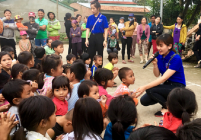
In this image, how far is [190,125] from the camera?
1.06 meters

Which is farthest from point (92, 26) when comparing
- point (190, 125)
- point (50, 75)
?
point (190, 125)

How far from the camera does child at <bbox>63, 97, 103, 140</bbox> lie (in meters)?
1.45

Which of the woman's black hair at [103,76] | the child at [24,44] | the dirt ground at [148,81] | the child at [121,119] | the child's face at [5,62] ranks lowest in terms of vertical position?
the dirt ground at [148,81]

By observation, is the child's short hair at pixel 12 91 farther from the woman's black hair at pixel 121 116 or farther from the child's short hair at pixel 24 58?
the child's short hair at pixel 24 58

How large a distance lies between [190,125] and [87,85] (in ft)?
4.63

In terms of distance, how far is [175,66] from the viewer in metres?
2.78

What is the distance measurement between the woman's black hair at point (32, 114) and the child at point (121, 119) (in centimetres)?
55

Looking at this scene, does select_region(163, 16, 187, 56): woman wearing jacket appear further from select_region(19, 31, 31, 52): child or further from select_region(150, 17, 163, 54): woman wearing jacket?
select_region(19, 31, 31, 52): child

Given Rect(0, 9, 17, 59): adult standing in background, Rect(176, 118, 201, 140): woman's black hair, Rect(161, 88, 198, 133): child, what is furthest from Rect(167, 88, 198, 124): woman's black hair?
Rect(0, 9, 17, 59): adult standing in background

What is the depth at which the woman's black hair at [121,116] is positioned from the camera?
1574 millimetres

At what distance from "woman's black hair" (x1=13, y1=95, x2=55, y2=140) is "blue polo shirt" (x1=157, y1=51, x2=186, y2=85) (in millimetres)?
1987

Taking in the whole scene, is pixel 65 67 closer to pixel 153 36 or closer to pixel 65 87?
pixel 65 87

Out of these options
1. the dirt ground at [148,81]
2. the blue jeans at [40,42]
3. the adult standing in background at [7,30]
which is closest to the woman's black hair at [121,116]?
the dirt ground at [148,81]

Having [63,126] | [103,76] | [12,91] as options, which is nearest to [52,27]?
[103,76]
